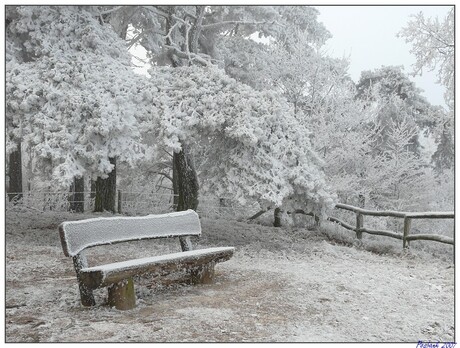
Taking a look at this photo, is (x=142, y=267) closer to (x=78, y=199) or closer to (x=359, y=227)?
(x=359, y=227)

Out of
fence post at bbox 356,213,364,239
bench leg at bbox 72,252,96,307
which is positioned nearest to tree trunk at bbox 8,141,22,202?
fence post at bbox 356,213,364,239

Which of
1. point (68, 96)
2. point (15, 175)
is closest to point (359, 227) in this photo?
point (68, 96)

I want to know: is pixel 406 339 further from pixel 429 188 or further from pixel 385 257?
pixel 429 188

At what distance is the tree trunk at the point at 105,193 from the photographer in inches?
529

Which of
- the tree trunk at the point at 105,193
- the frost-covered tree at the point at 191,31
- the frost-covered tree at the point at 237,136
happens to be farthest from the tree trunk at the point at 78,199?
the frost-covered tree at the point at 237,136

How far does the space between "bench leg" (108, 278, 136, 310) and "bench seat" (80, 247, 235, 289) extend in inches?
4.4

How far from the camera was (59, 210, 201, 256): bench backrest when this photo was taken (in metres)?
4.80

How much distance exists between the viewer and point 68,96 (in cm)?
783

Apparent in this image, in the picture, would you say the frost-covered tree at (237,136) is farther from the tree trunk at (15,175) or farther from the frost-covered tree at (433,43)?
the tree trunk at (15,175)

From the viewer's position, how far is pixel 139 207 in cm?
1761

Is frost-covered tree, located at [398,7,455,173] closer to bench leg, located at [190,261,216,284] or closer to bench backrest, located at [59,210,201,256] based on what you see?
bench backrest, located at [59,210,201,256]

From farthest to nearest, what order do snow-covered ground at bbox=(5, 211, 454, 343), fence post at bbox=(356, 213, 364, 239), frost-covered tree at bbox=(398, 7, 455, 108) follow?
frost-covered tree at bbox=(398, 7, 455, 108) → fence post at bbox=(356, 213, 364, 239) → snow-covered ground at bbox=(5, 211, 454, 343)

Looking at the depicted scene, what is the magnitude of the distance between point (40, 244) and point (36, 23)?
3.80 meters

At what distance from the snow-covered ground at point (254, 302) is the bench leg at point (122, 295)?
0.09 metres
